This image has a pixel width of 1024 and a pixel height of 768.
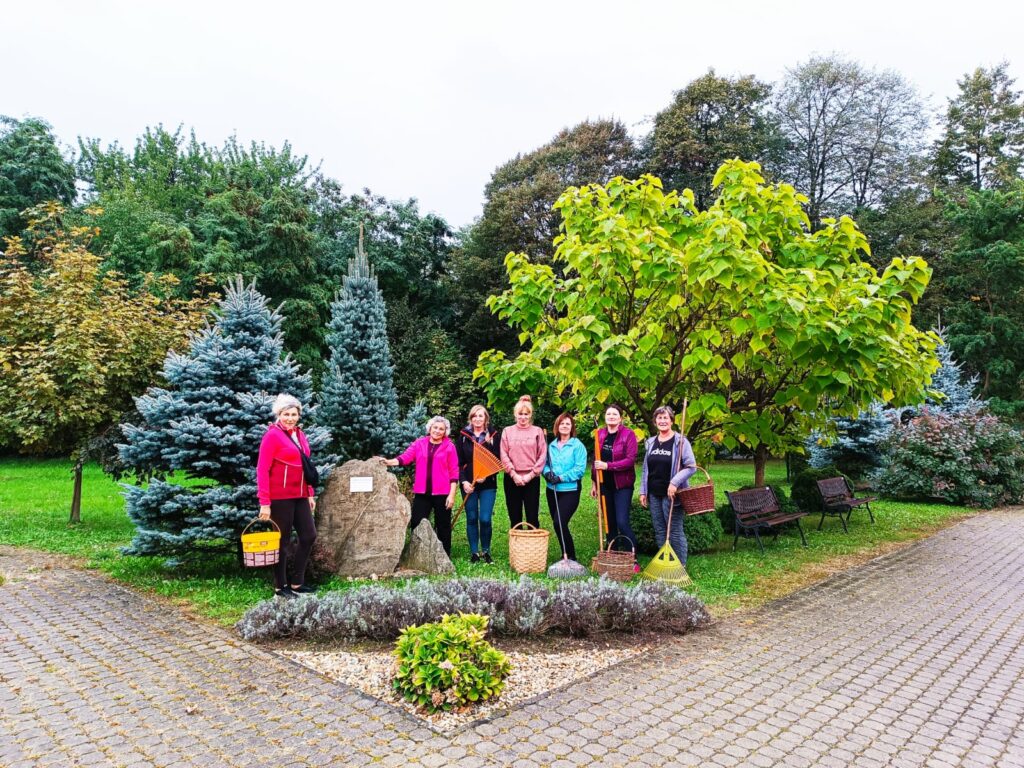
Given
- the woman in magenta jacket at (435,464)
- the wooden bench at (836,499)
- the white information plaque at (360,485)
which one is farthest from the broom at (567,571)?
the wooden bench at (836,499)

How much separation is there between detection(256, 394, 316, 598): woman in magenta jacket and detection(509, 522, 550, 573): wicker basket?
2222 mm

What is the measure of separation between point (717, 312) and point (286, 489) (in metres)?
5.48

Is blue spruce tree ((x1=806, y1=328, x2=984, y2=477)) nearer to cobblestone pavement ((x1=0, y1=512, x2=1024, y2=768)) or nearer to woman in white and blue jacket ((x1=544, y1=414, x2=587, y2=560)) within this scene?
woman in white and blue jacket ((x1=544, y1=414, x2=587, y2=560))

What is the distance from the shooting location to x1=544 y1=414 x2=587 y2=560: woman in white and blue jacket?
7.52 meters

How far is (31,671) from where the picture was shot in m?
4.64

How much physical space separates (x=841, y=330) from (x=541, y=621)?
4.16 m

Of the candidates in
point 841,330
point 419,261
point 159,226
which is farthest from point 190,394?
point 419,261

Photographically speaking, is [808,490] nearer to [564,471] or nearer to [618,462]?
[618,462]

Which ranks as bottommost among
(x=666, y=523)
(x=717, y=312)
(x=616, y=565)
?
(x=616, y=565)

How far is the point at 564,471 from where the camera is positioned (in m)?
7.52

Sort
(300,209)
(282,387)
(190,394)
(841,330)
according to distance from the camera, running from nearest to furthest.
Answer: (841,330)
(190,394)
(282,387)
(300,209)

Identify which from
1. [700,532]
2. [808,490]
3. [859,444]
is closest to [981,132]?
[859,444]

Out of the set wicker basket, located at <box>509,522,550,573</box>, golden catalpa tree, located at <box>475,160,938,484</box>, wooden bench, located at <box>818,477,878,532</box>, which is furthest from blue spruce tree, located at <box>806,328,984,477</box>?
wicker basket, located at <box>509,522,550,573</box>

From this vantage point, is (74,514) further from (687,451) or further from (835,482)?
(835,482)
